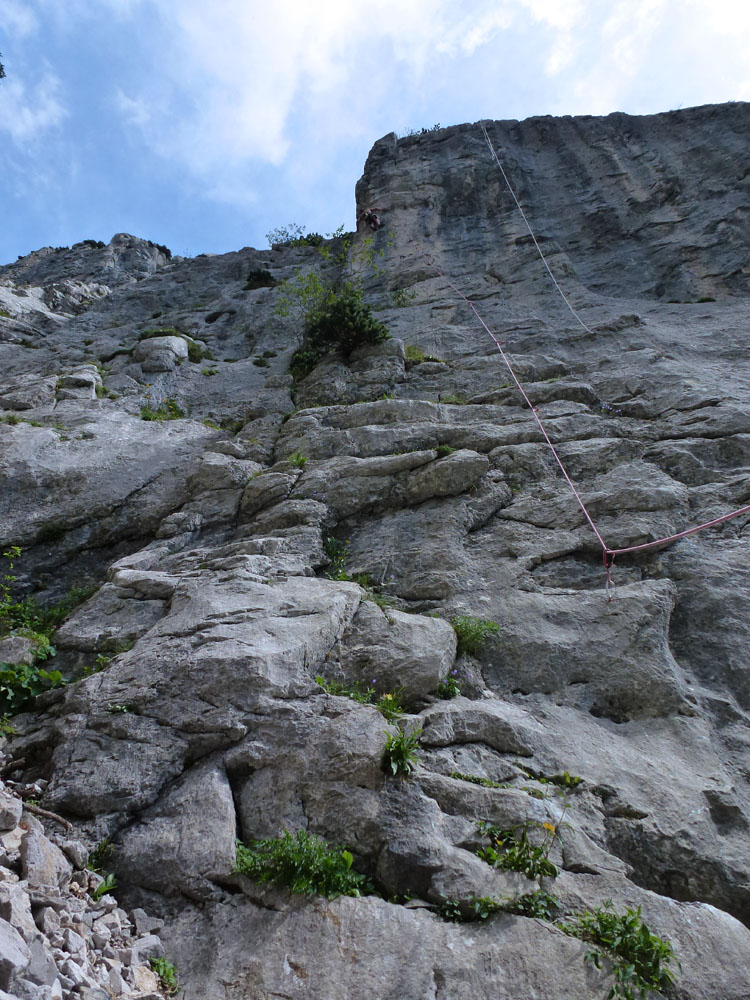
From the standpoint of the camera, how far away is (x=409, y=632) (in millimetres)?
6742

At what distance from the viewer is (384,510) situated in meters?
9.21

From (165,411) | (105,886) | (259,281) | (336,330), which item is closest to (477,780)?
(105,886)

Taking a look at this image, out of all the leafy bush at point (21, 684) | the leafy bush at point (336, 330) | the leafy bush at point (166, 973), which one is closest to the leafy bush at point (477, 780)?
the leafy bush at point (166, 973)

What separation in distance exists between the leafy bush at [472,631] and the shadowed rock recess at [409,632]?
6cm

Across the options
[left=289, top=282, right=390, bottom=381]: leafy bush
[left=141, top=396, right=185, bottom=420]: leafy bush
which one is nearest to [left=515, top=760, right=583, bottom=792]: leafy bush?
[left=141, top=396, right=185, bottom=420]: leafy bush

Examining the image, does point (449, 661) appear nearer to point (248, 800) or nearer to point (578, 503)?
point (248, 800)

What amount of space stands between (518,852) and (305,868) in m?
1.57

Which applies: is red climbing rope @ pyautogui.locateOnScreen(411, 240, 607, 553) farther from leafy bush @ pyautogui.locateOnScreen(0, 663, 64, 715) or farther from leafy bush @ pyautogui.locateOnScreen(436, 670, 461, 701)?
leafy bush @ pyautogui.locateOnScreen(0, 663, 64, 715)

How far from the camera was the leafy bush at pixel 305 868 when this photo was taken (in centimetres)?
450

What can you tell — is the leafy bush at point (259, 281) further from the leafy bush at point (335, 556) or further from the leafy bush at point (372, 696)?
the leafy bush at point (372, 696)

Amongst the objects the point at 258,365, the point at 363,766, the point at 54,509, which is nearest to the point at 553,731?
the point at 363,766

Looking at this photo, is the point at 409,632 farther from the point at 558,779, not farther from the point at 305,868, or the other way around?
the point at 305,868

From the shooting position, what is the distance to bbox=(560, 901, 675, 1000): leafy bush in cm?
394

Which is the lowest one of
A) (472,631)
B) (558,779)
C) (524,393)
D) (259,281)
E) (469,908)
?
(469,908)
